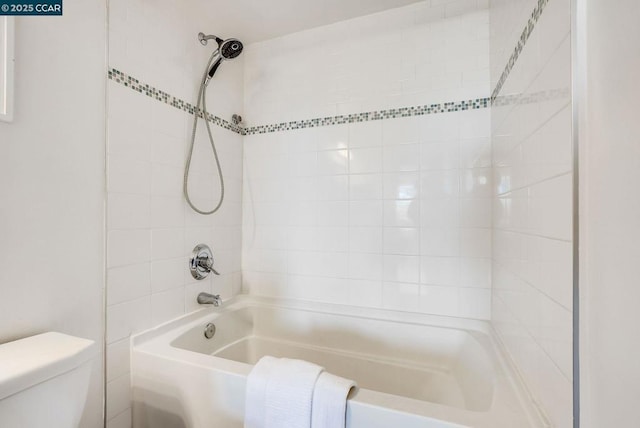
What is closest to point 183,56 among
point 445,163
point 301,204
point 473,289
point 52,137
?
point 52,137

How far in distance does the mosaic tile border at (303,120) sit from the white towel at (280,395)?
4.07ft

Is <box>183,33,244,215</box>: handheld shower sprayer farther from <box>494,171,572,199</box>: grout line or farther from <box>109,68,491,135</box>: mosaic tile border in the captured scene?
<box>494,171,572,199</box>: grout line

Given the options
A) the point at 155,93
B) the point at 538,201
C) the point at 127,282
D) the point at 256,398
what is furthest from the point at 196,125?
the point at 538,201

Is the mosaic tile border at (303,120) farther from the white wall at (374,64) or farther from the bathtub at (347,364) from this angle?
the bathtub at (347,364)

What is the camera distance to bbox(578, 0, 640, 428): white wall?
43 cm

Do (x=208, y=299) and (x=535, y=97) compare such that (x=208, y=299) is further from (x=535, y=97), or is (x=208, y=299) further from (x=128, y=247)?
(x=535, y=97)

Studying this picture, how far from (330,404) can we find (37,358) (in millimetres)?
784

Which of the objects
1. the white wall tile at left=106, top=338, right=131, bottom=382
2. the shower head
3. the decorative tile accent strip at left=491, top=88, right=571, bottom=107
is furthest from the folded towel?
the shower head

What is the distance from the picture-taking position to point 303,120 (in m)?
1.75

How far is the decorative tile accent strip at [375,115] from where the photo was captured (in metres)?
1.42

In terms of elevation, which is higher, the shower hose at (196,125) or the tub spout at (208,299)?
the shower hose at (196,125)

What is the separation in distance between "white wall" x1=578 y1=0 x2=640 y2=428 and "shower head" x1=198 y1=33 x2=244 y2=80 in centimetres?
Result: 135

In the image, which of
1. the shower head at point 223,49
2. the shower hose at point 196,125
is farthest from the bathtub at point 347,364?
the shower head at point 223,49

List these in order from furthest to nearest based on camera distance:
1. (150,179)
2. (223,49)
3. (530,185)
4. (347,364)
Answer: (347,364)
(223,49)
(150,179)
(530,185)
